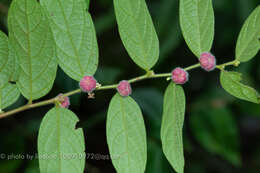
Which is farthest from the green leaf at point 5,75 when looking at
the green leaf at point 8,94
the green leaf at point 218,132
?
the green leaf at point 218,132

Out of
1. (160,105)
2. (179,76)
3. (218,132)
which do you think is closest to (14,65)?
(179,76)

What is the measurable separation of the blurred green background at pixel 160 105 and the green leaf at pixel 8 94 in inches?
28.8

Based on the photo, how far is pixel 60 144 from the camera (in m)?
1.41

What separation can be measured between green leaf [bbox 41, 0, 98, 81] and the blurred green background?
0.77m

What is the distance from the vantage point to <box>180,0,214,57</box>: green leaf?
148 cm

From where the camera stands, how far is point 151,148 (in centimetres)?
264

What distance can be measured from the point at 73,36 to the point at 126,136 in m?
0.46

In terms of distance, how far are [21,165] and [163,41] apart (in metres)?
1.64

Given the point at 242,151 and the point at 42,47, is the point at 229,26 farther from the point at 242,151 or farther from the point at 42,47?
the point at 42,47

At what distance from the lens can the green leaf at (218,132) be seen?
286cm

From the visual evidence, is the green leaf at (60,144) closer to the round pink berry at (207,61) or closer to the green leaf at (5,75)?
the green leaf at (5,75)

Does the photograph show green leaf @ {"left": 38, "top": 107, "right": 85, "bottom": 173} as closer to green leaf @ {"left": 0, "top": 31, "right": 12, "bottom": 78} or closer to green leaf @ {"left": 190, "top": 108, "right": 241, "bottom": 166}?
green leaf @ {"left": 0, "top": 31, "right": 12, "bottom": 78}


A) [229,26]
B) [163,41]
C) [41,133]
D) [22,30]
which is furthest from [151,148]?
[229,26]

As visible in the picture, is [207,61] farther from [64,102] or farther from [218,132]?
[218,132]
